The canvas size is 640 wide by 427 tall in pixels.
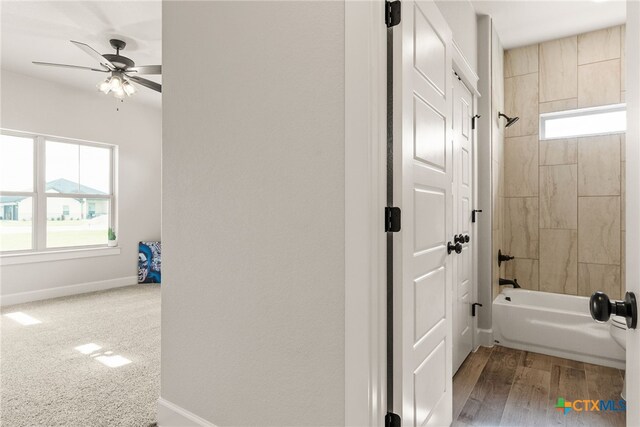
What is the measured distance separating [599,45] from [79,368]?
5.21m

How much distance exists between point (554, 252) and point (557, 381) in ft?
5.15

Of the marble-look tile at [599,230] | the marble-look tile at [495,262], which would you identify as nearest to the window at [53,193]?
the marble-look tile at [495,262]

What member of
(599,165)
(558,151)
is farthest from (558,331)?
(558,151)

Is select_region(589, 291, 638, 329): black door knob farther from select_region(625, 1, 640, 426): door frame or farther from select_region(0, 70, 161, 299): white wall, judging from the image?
select_region(0, 70, 161, 299): white wall

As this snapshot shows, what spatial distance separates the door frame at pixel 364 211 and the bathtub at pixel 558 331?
2314mm

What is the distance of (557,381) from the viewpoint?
243 cm

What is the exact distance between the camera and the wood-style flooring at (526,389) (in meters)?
1.99

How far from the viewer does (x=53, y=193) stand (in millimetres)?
4633

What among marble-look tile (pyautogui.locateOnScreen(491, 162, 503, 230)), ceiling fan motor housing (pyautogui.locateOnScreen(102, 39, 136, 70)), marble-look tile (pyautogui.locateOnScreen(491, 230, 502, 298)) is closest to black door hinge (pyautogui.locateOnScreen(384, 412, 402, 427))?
marble-look tile (pyautogui.locateOnScreen(491, 230, 502, 298))

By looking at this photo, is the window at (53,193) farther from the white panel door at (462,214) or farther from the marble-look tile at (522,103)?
Answer: the marble-look tile at (522,103)

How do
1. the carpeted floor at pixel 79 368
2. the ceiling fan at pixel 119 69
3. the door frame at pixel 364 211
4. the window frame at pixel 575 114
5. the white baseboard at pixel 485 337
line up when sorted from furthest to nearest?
the window frame at pixel 575 114
the white baseboard at pixel 485 337
the ceiling fan at pixel 119 69
the carpeted floor at pixel 79 368
the door frame at pixel 364 211

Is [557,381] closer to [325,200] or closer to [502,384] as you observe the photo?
[502,384]

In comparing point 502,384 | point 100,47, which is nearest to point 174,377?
point 502,384

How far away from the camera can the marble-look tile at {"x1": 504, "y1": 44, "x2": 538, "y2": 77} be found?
3670 mm
